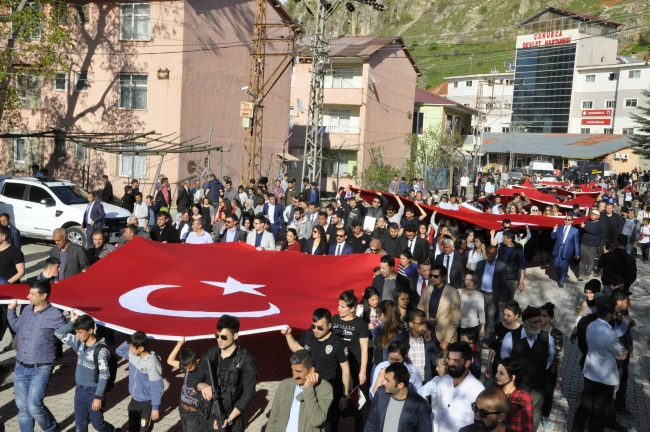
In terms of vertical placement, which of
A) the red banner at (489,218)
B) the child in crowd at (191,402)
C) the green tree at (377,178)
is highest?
the green tree at (377,178)

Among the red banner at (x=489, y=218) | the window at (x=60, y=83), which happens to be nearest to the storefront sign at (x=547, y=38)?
the window at (x=60, y=83)

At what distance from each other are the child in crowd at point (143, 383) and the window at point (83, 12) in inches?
999

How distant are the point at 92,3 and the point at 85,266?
2170cm

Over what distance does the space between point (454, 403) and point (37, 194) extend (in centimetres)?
1513

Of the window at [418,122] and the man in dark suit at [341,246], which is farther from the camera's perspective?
the window at [418,122]

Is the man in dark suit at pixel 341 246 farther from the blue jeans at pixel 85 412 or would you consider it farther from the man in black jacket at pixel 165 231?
the blue jeans at pixel 85 412

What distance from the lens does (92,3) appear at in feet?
93.0

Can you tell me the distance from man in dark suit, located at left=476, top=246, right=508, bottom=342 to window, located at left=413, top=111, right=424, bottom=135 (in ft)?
133

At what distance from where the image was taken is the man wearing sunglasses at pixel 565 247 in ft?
50.8

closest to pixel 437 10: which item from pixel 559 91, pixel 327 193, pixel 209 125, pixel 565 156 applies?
pixel 559 91

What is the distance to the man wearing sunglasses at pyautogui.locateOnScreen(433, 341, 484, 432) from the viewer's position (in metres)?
5.73

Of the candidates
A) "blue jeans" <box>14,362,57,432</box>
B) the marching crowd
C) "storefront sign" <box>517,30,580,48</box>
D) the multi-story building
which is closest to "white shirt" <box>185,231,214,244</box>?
the marching crowd

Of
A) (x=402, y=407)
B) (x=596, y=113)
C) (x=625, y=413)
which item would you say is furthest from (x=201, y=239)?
(x=596, y=113)

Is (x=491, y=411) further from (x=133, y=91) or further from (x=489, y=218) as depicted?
(x=133, y=91)
